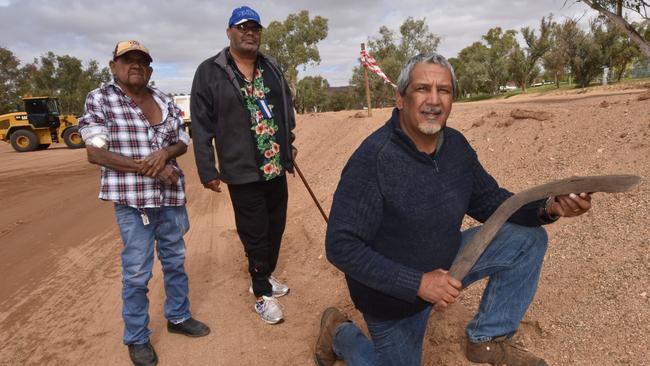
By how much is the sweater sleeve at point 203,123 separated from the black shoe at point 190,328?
1.04 metres

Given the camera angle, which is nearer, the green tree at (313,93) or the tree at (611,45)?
the tree at (611,45)

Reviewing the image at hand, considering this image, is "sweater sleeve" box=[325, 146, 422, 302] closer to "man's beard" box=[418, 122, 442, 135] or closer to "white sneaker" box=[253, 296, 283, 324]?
"man's beard" box=[418, 122, 442, 135]

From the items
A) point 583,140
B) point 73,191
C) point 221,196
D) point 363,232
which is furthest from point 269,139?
point 73,191

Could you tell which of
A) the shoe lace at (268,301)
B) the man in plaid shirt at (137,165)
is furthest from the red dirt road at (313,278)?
the man in plaid shirt at (137,165)

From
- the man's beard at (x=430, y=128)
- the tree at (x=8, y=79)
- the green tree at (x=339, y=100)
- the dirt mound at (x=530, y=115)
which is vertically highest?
the tree at (x=8, y=79)

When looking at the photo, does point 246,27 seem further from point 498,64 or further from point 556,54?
point 498,64

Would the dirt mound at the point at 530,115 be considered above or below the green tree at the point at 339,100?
below

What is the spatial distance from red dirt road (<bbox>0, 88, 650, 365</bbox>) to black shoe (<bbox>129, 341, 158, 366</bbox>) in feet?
0.38

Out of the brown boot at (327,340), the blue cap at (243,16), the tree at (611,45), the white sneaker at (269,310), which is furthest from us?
the tree at (611,45)

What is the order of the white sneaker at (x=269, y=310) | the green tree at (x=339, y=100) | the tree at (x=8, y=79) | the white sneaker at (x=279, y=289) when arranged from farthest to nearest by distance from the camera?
the green tree at (x=339, y=100), the tree at (x=8, y=79), the white sneaker at (x=279, y=289), the white sneaker at (x=269, y=310)

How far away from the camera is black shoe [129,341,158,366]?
2840mm

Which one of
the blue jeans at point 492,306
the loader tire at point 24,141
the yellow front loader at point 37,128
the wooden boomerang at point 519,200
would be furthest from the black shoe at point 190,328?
the loader tire at point 24,141

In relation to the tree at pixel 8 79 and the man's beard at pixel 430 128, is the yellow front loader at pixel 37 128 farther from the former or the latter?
the tree at pixel 8 79

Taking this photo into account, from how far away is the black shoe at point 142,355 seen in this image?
2840mm
